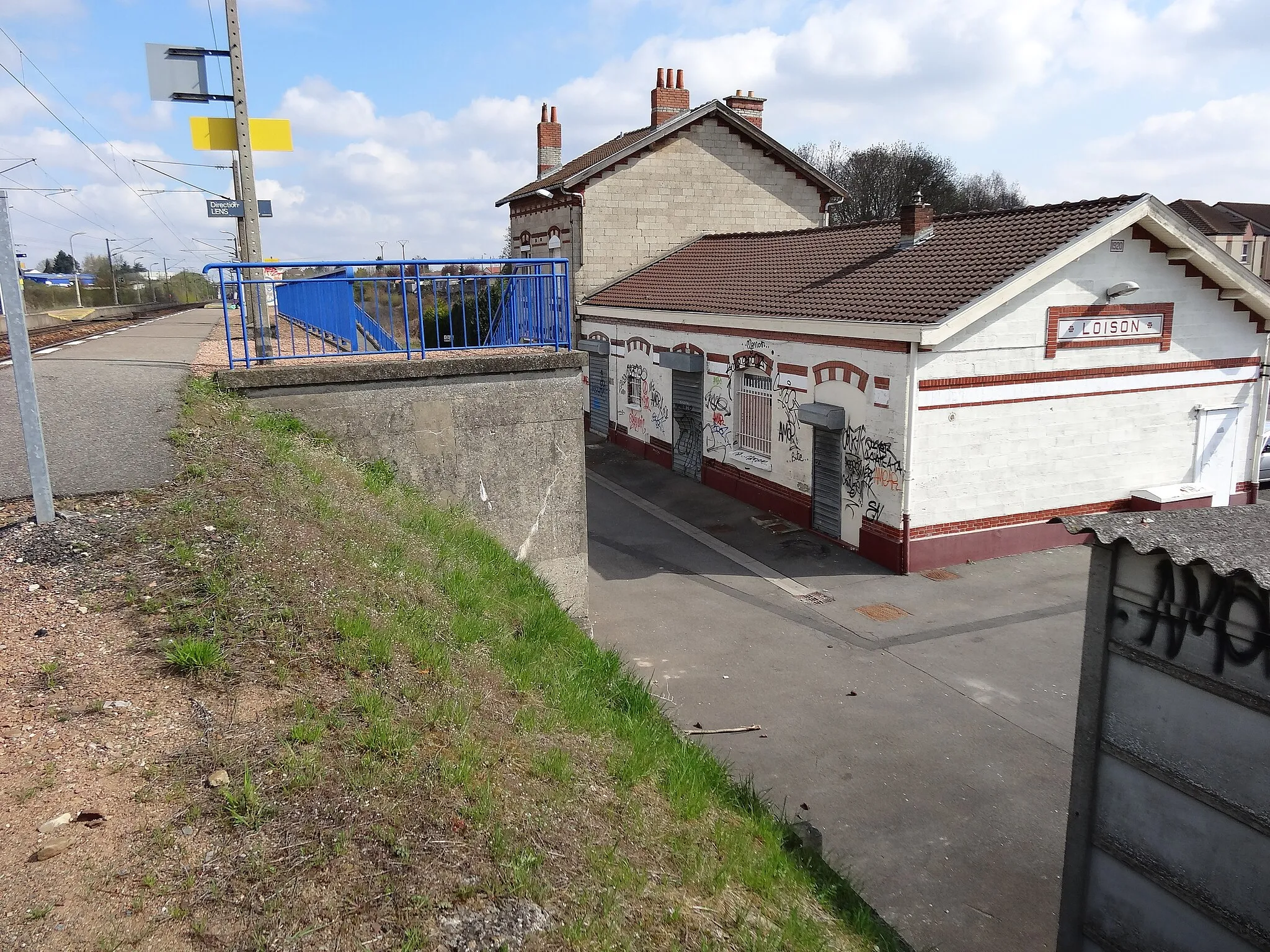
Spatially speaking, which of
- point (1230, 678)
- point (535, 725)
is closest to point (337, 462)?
point (535, 725)

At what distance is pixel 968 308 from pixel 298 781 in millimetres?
11173

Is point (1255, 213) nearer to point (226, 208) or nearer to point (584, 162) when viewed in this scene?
point (584, 162)

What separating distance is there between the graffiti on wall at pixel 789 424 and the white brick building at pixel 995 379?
4cm

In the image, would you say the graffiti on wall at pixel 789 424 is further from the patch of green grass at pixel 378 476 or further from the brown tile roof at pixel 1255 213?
the brown tile roof at pixel 1255 213

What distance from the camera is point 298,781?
3424 millimetres

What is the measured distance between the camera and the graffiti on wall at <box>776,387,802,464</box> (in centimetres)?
1512

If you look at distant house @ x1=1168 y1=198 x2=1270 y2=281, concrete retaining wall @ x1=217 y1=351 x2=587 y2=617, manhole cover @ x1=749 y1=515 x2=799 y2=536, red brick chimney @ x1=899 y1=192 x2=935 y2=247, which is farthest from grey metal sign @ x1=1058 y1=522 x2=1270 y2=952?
distant house @ x1=1168 y1=198 x2=1270 y2=281

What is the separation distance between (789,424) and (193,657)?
1236 centimetres

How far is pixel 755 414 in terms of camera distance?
16.5 meters

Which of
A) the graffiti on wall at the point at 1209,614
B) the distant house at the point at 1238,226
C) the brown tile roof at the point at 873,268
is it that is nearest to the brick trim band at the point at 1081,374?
the brown tile roof at the point at 873,268

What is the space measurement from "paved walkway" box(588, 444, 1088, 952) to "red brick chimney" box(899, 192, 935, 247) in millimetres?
5743

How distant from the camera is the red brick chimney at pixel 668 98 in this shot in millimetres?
25875

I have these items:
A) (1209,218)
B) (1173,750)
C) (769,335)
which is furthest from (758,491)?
(1209,218)

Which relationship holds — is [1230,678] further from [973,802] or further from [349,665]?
[349,665]
